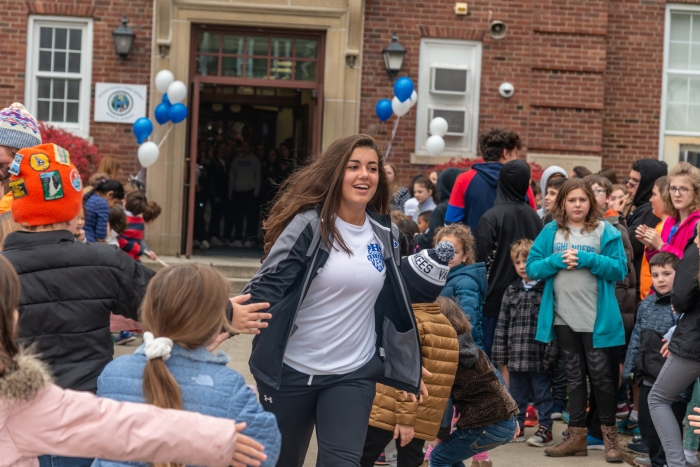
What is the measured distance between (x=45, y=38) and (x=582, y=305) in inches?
388

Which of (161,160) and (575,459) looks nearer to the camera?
(575,459)

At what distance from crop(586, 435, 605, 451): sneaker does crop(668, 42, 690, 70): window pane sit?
358 inches

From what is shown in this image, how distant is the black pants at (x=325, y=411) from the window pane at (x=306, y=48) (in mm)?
10242

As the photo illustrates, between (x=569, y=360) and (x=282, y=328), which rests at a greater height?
(x=282, y=328)

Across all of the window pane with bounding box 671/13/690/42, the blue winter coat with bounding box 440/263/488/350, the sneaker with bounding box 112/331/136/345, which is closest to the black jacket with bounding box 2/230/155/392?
the blue winter coat with bounding box 440/263/488/350

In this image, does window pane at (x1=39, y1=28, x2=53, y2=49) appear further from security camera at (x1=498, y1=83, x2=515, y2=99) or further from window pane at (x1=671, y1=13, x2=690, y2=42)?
window pane at (x1=671, y1=13, x2=690, y2=42)

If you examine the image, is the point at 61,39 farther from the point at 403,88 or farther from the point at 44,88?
the point at 403,88

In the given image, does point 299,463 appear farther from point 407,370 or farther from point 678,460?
point 678,460

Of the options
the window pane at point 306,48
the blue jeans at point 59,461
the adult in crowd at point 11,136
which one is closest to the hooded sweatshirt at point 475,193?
the adult in crowd at point 11,136

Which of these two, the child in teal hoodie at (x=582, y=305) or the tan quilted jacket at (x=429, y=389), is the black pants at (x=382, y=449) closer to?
the tan quilted jacket at (x=429, y=389)

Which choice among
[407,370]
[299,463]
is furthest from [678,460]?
[299,463]

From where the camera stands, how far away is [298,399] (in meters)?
4.13

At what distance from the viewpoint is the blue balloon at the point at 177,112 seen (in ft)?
42.4

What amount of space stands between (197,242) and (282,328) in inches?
452
